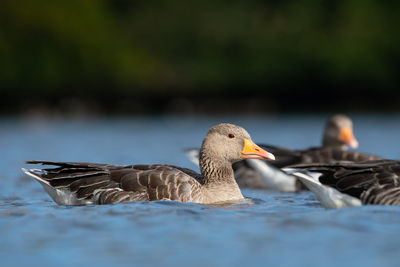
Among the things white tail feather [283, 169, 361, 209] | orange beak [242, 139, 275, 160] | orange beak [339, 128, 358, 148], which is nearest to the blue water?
white tail feather [283, 169, 361, 209]

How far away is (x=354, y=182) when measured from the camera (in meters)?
9.25

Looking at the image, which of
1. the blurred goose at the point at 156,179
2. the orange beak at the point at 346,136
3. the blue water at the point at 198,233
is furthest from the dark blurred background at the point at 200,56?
the blue water at the point at 198,233

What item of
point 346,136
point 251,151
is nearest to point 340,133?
point 346,136

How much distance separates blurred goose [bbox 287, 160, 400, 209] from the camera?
9.05m

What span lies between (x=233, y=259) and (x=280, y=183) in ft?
22.0

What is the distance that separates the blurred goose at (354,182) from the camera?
29.7ft

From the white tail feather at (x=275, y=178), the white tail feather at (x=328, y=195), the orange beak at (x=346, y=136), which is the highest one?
the orange beak at (x=346, y=136)

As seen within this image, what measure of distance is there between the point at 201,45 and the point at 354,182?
54.9 meters

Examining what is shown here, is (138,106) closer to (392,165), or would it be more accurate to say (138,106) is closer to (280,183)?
(280,183)

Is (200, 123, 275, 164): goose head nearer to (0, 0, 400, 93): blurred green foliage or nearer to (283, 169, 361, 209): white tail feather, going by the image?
(283, 169, 361, 209): white tail feather

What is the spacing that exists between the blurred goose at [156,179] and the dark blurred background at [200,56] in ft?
128

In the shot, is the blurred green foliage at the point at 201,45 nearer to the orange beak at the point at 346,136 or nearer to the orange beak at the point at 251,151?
the orange beak at the point at 346,136

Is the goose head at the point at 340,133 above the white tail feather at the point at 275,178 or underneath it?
above

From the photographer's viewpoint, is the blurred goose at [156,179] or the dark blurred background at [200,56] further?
the dark blurred background at [200,56]
